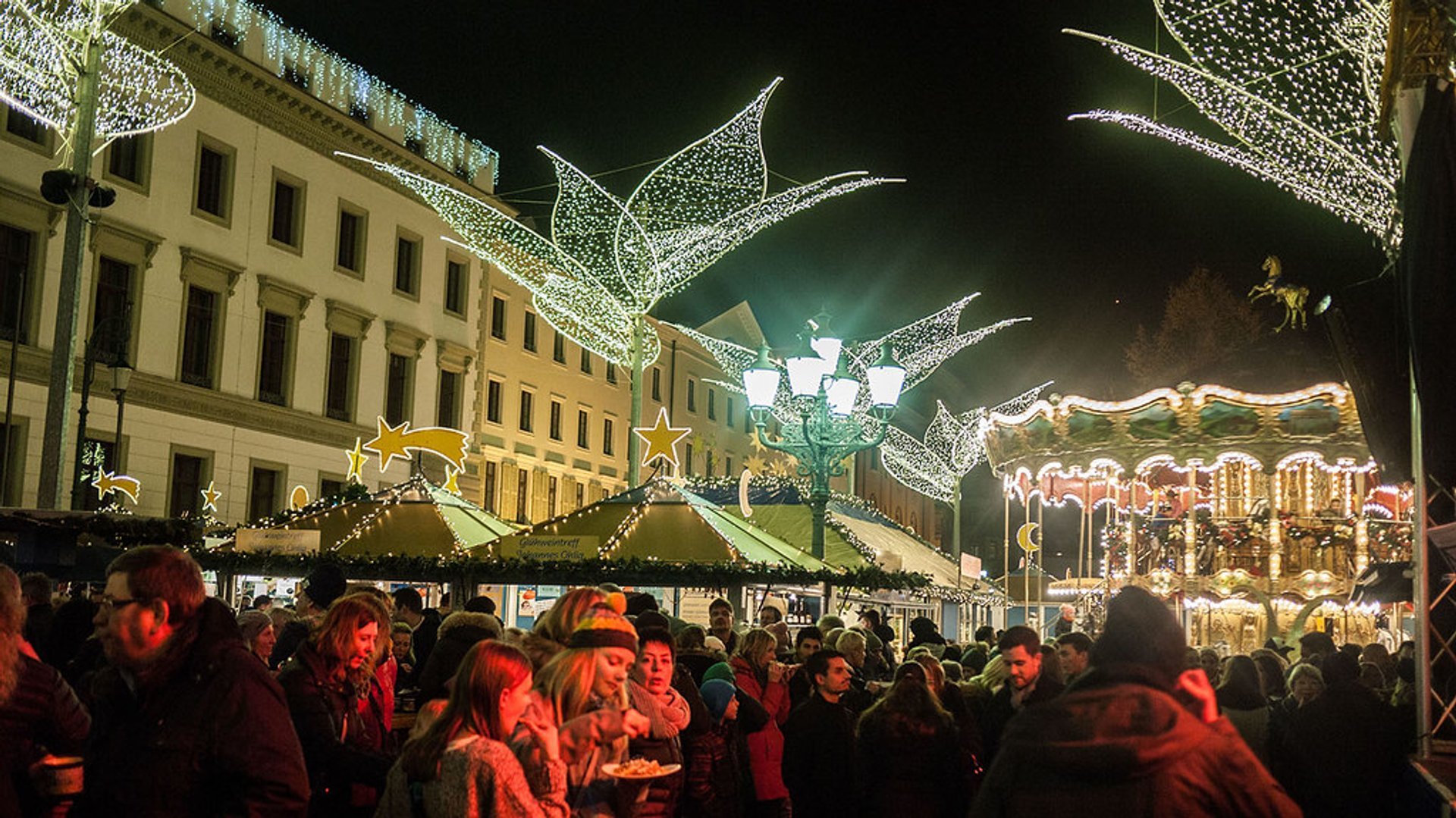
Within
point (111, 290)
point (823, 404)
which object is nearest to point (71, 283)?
point (823, 404)

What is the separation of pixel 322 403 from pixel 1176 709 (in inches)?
1452

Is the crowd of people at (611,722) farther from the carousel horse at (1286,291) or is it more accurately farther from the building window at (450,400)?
the building window at (450,400)

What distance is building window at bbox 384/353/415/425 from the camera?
134 feet

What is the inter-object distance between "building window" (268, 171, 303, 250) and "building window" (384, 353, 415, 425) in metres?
5.32

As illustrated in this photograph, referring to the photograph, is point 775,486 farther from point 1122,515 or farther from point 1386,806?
point 1386,806

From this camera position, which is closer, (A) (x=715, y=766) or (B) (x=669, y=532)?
(A) (x=715, y=766)

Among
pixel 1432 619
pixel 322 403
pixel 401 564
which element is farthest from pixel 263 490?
pixel 1432 619

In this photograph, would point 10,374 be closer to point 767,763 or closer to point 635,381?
point 635,381

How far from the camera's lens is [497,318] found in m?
46.2

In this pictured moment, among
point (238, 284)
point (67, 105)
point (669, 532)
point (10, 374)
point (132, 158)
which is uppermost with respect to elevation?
point (132, 158)

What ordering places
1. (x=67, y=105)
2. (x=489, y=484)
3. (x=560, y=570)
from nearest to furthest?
1. (x=67, y=105)
2. (x=560, y=570)
3. (x=489, y=484)

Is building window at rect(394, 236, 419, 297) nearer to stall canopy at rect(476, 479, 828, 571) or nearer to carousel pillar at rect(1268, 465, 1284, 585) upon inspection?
stall canopy at rect(476, 479, 828, 571)

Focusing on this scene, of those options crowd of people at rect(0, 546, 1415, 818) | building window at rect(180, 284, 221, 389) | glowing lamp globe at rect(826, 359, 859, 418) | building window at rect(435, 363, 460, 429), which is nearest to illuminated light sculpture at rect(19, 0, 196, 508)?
crowd of people at rect(0, 546, 1415, 818)

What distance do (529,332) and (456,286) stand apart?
4494 millimetres
